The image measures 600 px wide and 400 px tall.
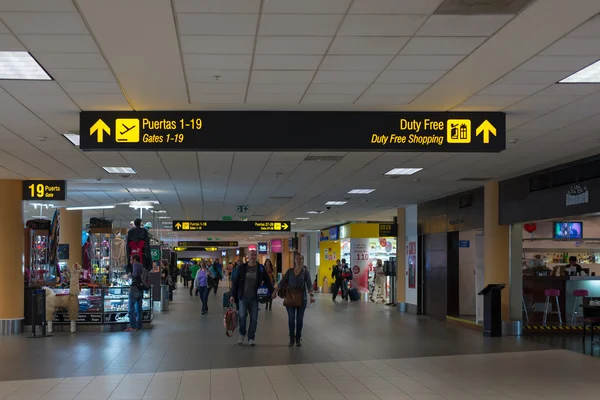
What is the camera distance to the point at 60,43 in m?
5.85

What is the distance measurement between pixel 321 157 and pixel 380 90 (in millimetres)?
4545

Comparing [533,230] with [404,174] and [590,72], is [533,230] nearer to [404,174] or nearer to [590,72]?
[404,174]

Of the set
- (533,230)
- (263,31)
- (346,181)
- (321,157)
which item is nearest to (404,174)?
(346,181)

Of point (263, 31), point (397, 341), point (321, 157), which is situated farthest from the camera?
point (397, 341)

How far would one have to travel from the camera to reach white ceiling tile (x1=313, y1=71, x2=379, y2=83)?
6.82 meters

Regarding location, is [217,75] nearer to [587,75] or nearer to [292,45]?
[292,45]

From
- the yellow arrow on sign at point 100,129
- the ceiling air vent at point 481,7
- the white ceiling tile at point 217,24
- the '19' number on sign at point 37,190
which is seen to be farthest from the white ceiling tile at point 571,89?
the '19' number on sign at point 37,190

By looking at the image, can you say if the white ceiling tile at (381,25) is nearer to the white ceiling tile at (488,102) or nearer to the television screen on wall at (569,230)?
the white ceiling tile at (488,102)

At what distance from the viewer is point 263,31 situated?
218 inches

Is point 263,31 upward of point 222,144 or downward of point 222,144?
upward

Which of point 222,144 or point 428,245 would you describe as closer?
point 222,144

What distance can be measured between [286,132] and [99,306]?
860 cm

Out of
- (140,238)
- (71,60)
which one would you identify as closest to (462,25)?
(71,60)

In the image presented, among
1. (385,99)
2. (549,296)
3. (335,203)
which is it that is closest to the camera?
(385,99)
